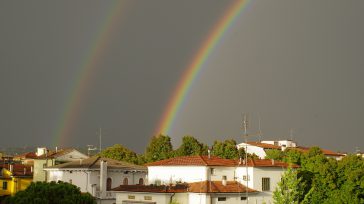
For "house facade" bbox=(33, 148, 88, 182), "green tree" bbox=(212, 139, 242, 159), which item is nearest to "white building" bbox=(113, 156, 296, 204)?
"house facade" bbox=(33, 148, 88, 182)

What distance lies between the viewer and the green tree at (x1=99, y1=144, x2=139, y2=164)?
331ft

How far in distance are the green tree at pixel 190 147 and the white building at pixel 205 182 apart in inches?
1394

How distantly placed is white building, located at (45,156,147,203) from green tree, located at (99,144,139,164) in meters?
31.3

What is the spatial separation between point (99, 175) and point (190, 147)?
3596cm

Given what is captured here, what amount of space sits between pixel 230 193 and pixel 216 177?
18.3 feet

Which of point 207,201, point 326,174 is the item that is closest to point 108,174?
point 207,201

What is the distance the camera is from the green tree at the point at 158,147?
100750mm

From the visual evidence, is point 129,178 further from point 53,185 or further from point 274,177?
point 53,185

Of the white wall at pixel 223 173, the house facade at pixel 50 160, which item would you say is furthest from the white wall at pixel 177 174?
the house facade at pixel 50 160

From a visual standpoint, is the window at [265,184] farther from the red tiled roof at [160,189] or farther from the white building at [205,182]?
the red tiled roof at [160,189]

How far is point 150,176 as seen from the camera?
61.2m

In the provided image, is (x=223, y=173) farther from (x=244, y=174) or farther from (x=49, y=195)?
(x=49, y=195)

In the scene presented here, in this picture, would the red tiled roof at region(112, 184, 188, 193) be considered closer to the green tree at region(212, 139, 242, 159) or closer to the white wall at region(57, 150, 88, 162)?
the white wall at region(57, 150, 88, 162)

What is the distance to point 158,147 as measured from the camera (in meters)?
103
